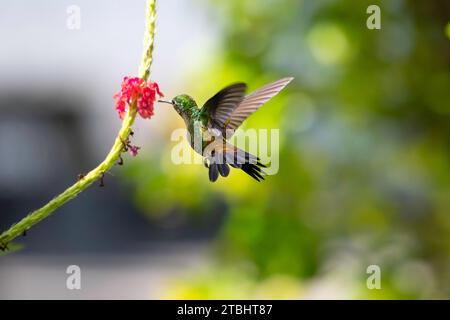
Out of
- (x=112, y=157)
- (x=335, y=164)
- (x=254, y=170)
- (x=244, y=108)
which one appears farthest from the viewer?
(x=335, y=164)

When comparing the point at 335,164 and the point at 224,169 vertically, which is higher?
the point at 335,164

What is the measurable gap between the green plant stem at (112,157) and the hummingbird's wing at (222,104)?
0.49 ft

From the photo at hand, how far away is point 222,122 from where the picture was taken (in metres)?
0.80

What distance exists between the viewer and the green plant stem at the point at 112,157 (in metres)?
0.61

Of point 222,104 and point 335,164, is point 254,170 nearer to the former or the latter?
point 222,104

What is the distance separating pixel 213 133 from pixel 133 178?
161 cm

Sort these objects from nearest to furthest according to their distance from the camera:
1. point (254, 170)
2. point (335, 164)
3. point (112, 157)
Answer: point (112, 157), point (254, 170), point (335, 164)

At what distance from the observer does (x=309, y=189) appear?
2.34 meters

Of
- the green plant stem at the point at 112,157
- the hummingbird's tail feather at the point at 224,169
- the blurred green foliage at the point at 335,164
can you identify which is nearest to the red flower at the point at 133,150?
the green plant stem at the point at 112,157

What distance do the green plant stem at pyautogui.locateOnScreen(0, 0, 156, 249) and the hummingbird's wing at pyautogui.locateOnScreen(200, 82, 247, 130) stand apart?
149 millimetres

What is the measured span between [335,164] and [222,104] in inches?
64.0

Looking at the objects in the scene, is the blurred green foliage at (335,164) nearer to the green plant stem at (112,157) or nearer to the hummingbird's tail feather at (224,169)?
the hummingbird's tail feather at (224,169)

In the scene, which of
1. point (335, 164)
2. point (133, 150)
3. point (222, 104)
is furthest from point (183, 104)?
point (335, 164)

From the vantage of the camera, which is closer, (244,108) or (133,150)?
(133,150)
